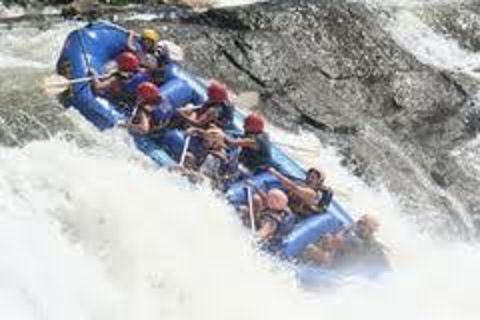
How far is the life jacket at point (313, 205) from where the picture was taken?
1108 cm

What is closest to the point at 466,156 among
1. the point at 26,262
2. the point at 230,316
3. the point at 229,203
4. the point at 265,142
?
the point at 265,142

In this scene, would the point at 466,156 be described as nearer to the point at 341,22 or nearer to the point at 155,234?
the point at 341,22

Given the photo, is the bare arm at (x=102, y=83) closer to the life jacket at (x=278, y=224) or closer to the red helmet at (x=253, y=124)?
the red helmet at (x=253, y=124)

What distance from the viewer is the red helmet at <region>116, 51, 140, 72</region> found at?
11555 mm

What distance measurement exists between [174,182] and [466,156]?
5060mm

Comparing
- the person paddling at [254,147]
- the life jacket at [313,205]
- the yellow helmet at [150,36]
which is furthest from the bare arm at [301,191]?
the yellow helmet at [150,36]

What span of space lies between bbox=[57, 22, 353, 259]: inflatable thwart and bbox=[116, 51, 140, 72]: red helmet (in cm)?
26

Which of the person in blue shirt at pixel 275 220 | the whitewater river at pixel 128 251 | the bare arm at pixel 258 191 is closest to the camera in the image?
the whitewater river at pixel 128 251

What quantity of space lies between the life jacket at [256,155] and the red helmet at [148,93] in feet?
3.35

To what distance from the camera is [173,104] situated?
38.7 feet

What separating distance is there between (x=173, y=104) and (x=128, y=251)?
10.1 feet

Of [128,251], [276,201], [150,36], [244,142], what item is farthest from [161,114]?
[128,251]

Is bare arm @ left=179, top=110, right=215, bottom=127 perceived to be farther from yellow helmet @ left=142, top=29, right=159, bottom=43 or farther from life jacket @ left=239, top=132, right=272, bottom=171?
yellow helmet @ left=142, top=29, right=159, bottom=43

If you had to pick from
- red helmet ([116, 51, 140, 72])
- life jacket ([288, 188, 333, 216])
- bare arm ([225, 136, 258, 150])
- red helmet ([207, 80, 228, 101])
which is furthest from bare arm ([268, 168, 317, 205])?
A: red helmet ([116, 51, 140, 72])
